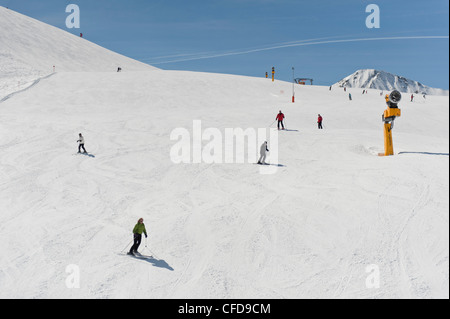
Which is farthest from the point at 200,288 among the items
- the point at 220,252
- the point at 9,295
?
the point at 9,295

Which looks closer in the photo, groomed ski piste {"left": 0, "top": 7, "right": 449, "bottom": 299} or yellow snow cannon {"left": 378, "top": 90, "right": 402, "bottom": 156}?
groomed ski piste {"left": 0, "top": 7, "right": 449, "bottom": 299}

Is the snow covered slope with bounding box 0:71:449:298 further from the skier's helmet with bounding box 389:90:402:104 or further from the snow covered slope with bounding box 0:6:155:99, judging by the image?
the snow covered slope with bounding box 0:6:155:99

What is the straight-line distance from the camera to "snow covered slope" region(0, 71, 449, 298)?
34.3ft

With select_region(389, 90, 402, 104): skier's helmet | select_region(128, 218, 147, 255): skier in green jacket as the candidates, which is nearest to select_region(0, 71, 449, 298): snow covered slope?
select_region(128, 218, 147, 255): skier in green jacket

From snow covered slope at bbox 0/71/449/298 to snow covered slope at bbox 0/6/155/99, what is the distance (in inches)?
772

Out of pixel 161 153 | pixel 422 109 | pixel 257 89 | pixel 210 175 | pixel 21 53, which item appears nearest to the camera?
pixel 210 175

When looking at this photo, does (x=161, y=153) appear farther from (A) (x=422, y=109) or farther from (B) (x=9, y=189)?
(A) (x=422, y=109)

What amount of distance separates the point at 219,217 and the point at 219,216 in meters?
0.07

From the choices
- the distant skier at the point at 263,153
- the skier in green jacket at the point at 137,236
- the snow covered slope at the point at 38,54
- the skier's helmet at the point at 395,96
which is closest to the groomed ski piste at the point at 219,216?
the skier in green jacket at the point at 137,236

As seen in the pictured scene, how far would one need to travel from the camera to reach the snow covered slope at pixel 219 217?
10.4m

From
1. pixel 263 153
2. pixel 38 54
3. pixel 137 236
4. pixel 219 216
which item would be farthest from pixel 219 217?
pixel 38 54

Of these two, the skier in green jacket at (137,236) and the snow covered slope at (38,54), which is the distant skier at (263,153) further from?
the snow covered slope at (38,54)

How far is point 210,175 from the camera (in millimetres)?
17859

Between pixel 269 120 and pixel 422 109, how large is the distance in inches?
628
